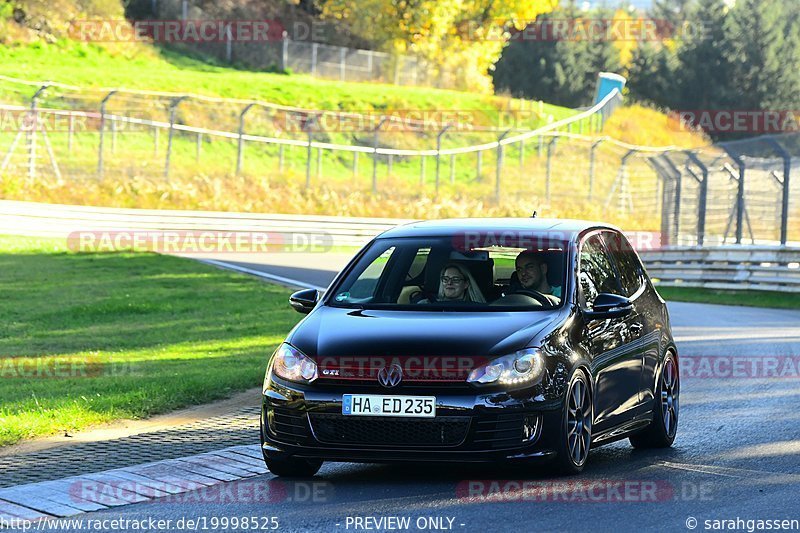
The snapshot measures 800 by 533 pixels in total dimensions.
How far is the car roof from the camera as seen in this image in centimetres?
945

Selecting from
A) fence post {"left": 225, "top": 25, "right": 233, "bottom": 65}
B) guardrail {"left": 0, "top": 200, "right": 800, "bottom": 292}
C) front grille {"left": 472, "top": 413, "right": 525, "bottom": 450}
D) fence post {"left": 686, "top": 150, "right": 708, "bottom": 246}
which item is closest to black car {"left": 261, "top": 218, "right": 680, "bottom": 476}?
front grille {"left": 472, "top": 413, "right": 525, "bottom": 450}

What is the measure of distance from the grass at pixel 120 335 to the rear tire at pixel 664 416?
3.76 meters

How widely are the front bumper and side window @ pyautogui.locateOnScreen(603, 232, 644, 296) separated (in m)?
2.06

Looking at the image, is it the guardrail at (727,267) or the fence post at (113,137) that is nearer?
the guardrail at (727,267)

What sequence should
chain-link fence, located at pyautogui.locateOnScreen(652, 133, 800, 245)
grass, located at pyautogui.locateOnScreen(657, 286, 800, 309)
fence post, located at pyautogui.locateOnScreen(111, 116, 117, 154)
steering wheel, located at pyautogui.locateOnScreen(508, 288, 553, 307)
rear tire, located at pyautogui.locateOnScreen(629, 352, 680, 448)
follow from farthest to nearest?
fence post, located at pyautogui.locateOnScreen(111, 116, 117, 154)
chain-link fence, located at pyautogui.locateOnScreen(652, 133, 800, 245)
grass, located at pyautogui.locateOnScreen(657, 286, 800, 309)
rear tire, located at pyautogui.locateOnScreen(629, 352, 680, 448)
steering wheel, located at pyautogui.locateOnScreen(508, 288, 553, 307)

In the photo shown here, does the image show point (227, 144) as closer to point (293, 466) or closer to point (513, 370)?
point (293, 466)

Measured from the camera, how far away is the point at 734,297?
28578 millimetres

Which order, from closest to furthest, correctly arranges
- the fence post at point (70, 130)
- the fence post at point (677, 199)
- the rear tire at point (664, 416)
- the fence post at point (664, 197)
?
the rear tire at point (664, 416) < the fence post at point (677, 199) < the fence post at point (664, 197) < the fence post at point (70, 130)

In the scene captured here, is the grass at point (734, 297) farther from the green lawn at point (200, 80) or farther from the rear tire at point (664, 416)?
the green lawn at point (200, 80)

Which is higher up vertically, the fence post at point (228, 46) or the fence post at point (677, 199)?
the fence post at point (228, 46)

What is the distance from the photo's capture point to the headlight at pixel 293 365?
8.09 meters

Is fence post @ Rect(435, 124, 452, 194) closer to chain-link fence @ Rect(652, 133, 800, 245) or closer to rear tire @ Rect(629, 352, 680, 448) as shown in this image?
chain-link fence @ Rect(652, 133, 800, 245)

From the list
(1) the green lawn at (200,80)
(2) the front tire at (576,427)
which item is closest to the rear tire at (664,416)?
(2) the front tire at (576,427)

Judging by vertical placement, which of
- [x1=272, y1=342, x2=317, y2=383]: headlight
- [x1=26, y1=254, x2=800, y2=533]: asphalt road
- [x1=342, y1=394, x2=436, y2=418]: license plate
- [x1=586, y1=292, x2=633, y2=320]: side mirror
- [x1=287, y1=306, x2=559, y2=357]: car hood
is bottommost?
[x1=26, y1=254, x2=800, y2=533]: asphalt road
